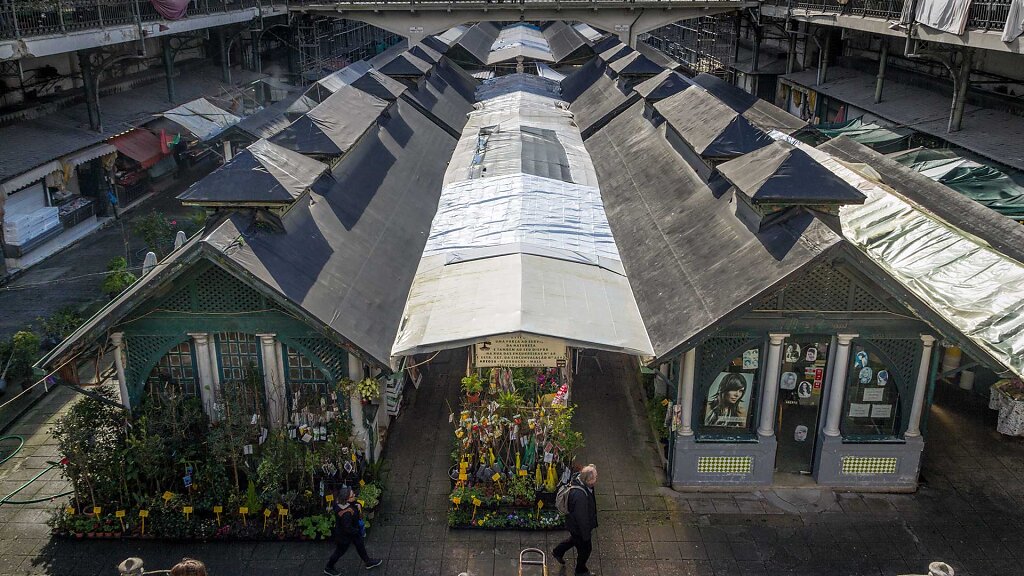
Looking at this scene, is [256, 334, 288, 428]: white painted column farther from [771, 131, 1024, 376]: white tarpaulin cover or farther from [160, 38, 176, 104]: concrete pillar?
[160, 38, 176, 104]: concrete pillar

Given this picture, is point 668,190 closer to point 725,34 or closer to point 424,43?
point 424,43

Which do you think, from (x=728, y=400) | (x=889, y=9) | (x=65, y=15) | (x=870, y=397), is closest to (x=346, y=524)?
(x=728, y=400)

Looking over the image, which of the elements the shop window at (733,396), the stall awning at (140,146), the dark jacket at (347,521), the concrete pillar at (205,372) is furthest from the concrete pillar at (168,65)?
the shop window at (733,396)

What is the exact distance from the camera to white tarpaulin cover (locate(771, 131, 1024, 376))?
1264cm

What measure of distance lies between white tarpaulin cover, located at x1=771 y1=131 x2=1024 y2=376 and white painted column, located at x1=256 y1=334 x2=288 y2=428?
10.1 metres

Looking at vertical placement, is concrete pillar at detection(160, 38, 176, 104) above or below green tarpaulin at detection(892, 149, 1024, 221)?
above

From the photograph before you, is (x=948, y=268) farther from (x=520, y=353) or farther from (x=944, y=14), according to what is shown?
(x=944, y=14)

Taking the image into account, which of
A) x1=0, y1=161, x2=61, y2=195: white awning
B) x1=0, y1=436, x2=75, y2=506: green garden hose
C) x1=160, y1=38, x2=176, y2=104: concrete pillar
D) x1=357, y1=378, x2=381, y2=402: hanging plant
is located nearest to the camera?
x1=357, y1=378, x2=381, y2=402: hanging plant

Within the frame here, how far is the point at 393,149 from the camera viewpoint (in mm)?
22031

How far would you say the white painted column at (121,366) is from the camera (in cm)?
1352

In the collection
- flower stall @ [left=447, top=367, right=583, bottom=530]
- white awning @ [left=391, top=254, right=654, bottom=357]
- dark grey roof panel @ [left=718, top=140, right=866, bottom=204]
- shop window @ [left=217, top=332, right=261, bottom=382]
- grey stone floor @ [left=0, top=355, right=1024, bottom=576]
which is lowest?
grey stone floor @ [left=0, top=355, right=1024, bottom=576]

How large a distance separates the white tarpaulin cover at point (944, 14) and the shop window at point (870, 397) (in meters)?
15.2

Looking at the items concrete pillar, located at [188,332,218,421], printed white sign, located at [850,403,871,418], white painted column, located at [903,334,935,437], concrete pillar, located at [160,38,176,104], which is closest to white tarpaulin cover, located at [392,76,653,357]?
concrete pillar, located at [188,332,218,421]

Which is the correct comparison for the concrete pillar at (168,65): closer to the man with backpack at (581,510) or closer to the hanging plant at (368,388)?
the hanging plant at (368,388)
